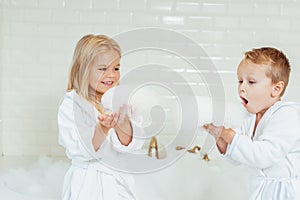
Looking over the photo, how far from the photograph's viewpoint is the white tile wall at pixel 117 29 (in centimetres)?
205

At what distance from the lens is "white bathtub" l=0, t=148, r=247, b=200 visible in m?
1.69

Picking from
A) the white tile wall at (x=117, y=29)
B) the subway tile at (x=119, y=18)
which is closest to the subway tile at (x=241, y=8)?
the white tile wall at (x=117, y=29)

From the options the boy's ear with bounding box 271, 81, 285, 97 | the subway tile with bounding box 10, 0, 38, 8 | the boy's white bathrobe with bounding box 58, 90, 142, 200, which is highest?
the subway tile with bounding box 10, 0, 38, 8

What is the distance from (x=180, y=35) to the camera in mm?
2062

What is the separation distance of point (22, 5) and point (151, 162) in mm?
908

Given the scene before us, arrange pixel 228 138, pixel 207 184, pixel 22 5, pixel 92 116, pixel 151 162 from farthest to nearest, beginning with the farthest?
1. pixel 22 5
2. pixel 207 184
3. pixel 151 162
4. pixel 92 116
5. pixel 228 138

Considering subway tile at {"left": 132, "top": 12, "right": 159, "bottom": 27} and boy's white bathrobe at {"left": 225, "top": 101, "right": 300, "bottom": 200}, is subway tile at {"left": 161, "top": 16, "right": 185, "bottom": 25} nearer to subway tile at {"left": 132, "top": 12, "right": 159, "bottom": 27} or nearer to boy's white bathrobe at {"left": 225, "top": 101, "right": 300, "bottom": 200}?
subway tile at {"left": 132, "top": 12, "right": 159, "bottom": 27}

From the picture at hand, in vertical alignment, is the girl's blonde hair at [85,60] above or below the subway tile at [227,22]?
below

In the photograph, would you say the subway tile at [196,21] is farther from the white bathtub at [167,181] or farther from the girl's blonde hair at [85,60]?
the girl's blonde hair at [85,60]

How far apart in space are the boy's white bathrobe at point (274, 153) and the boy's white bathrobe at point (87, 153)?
32cm

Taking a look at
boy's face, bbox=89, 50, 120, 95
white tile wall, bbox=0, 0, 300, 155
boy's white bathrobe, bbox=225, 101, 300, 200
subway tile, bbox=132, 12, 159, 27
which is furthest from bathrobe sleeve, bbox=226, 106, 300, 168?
subway tile, bbox=132, 12, 159, 27

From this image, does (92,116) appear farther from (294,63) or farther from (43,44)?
(294,63)

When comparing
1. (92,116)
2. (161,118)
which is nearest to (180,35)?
(161,118)

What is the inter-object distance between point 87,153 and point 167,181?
0.54 metres
